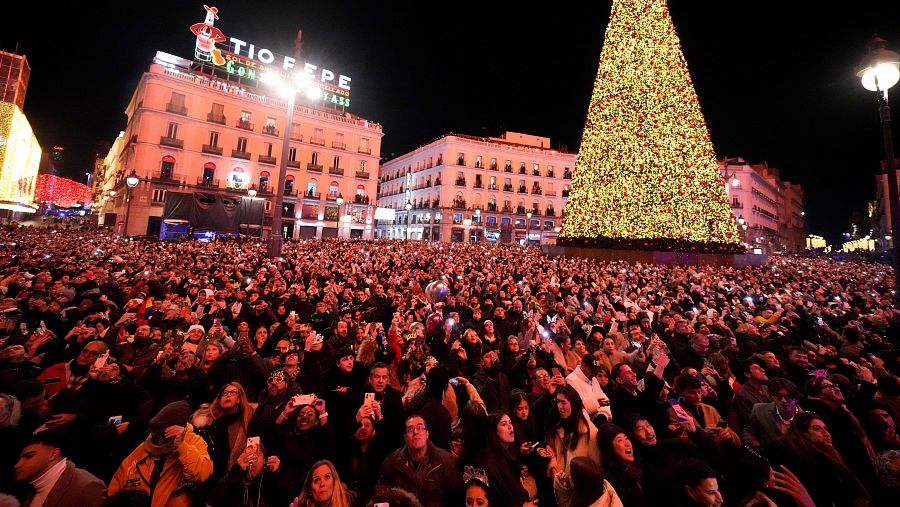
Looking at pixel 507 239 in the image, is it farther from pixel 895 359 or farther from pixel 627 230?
pixel 895 359

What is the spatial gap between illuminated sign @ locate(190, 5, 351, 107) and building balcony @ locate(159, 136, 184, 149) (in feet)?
29.7

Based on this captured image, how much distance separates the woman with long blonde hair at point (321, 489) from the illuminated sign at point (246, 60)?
1504 inches

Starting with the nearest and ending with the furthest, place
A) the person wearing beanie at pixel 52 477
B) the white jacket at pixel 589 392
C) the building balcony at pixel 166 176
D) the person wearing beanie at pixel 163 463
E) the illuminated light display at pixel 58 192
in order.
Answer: the person wearing beanie at pixel 52 477, the person wearing beanie at pixel 163 463, the white jacket at pixel 589 392, the building balcony at pixel 166 176, the illuminated light display at pixel 58 192

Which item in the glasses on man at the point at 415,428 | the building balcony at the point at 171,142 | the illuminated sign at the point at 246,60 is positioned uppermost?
the illuminated sign at the point at 246,60

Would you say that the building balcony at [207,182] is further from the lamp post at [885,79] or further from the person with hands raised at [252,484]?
the lamp post at [885,79]

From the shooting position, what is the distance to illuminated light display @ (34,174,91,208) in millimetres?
65438

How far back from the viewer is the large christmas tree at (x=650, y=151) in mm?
20109

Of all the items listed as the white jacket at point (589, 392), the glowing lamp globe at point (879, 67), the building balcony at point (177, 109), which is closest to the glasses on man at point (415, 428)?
the white jacket at point (589, 392)

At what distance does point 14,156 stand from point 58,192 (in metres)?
43.4

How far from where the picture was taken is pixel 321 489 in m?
2.55

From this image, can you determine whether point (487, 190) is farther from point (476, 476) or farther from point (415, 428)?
point (476, 476)

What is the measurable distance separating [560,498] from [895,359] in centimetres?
613

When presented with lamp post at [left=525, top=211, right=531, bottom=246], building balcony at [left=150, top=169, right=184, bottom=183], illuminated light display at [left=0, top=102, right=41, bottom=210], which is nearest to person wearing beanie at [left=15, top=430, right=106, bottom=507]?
building balcony at [left=150, top=169, right=184, bottom=183]

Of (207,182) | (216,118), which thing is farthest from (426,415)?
(216,118)
